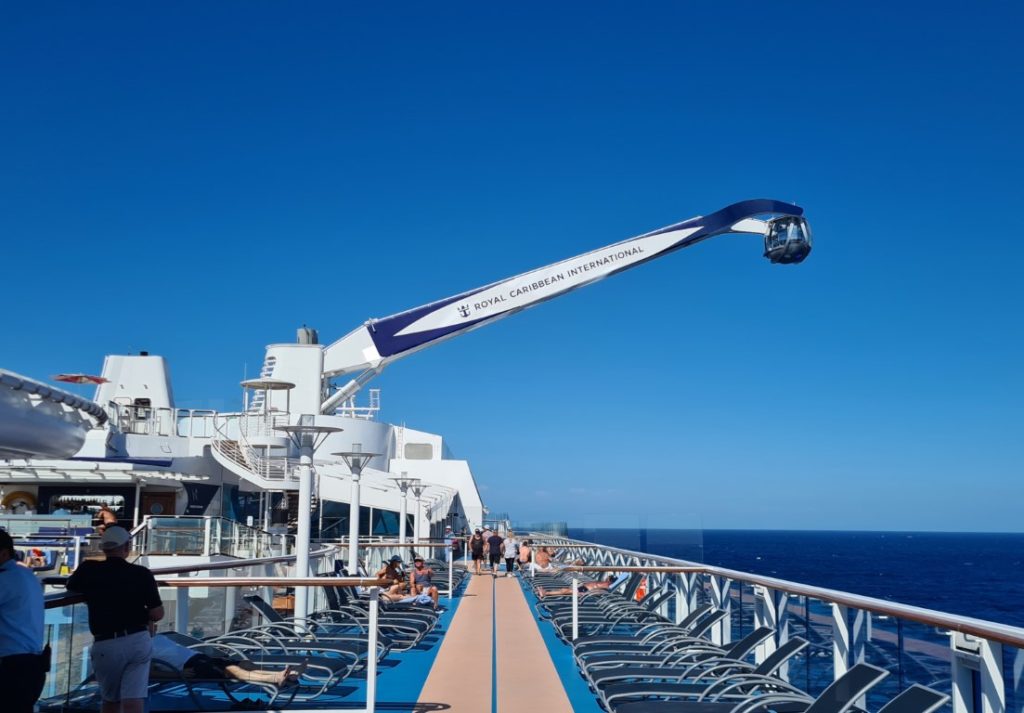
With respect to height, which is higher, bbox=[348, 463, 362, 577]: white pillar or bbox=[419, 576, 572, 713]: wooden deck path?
bbox=[348, 463, 362, 577]: white pillar

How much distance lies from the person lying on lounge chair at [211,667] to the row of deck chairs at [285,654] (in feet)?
0.08

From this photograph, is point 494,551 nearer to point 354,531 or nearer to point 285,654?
point 354,531

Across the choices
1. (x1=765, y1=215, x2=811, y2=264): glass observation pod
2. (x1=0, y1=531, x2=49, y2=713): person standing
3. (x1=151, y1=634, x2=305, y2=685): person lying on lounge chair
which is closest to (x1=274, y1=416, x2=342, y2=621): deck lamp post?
(x1=151, y1=634, x2=305, y2=685): person lying on lounge chair

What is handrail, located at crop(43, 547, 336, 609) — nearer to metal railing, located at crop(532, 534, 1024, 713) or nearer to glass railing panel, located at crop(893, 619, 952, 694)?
metal railing, located at crop(532, 534, 1024, 713)

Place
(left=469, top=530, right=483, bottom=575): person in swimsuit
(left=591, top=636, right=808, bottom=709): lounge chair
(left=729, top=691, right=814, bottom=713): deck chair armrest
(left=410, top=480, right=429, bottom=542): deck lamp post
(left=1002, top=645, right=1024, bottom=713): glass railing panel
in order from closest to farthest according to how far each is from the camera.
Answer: (left=1002, top=645, right=1024, bottom=713): glass railing panel → (left=729, top=691, right=814, bottom=713): deck chair armrest → (left=591, top=636, right=808, bottom=709): lounge chair → (left=469, top=530, right=483, bottom=575): person in swimsuit → (left=410, top=480, right=429, bottom=542): deck lamp post

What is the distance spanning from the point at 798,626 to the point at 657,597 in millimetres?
4199

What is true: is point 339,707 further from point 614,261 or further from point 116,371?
point 116,371

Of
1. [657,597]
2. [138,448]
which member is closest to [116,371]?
[138,448]

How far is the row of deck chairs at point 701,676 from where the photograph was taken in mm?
4824

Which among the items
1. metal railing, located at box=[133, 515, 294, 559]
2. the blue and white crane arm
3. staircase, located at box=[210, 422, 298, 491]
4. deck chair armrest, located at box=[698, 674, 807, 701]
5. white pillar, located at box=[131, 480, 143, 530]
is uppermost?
the blue and white crane arm

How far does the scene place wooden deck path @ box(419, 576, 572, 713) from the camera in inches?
279

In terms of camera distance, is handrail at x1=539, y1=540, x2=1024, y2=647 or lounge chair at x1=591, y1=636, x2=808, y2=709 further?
lounge chair at x1=591, y1=636, x2=808, y2=709

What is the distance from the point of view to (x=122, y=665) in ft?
15.4

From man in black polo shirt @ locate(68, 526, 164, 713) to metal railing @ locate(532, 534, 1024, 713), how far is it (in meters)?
3.61
